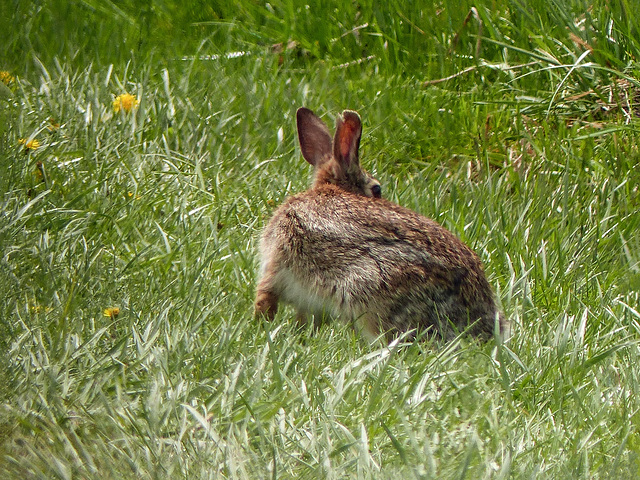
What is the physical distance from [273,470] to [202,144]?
11.8ft

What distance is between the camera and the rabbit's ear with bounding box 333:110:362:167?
17.4ft

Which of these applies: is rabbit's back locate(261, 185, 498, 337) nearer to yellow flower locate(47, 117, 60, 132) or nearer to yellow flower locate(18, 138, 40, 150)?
yellow flower locate(18, 138, 40, 150)

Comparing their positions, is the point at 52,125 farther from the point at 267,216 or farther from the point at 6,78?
the point at 267,216

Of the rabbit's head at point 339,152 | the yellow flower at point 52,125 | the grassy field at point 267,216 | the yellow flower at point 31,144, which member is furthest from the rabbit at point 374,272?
the yellow flower at point 52,125

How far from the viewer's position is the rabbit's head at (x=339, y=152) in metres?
5.33

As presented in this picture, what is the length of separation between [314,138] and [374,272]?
4.59ft

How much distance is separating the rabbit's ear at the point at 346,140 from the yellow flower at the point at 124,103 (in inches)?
55.4

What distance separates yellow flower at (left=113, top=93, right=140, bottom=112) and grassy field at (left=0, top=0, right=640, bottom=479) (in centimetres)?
2

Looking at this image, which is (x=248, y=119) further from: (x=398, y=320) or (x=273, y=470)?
(x=273, y=470)

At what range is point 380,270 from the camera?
173 inches

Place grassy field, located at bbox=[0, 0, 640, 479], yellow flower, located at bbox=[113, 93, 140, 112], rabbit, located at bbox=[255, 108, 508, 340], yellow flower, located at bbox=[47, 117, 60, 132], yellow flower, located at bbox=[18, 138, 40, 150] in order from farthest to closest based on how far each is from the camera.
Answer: yellow flower, located at bbox=[113, 93, 140, 112] → yellow flower, located at bbox=[47, 117, 60, 132] → yellow flower, located at bbox=[18, 138, 40, 150] → rabbit, located at bbox=[255, 108, 508, 340] → grassy field, located at bbox=[0, 0, 640, 479]

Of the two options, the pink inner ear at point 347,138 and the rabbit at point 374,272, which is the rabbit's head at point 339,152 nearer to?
the pink inner ear at point 347,138

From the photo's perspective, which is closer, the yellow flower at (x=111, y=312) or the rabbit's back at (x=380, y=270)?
the yellow flower at (x=111, y=312)

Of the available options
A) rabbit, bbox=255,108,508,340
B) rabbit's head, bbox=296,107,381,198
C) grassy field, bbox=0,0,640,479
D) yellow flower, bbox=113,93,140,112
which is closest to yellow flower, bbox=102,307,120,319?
grassy field, bbox=0,0,640,479
